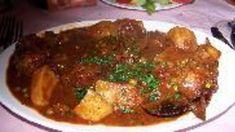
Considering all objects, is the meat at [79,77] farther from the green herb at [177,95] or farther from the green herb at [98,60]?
the green herb at [177,95]

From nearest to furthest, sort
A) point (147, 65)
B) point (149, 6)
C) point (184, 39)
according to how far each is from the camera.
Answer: point (147, 65) < point (184, 39) < point (149, 6)

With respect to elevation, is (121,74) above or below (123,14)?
above

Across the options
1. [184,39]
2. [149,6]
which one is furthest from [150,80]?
[149,6]

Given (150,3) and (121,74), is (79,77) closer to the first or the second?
(121,74)

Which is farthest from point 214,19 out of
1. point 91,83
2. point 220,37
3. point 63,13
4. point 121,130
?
point 121,130

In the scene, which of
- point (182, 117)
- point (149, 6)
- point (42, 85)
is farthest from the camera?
point (149, 6)
